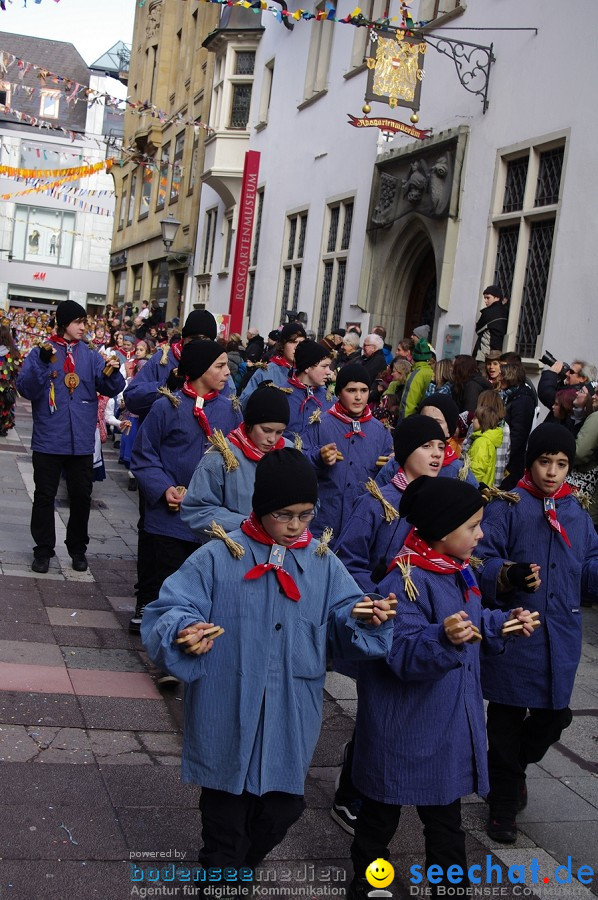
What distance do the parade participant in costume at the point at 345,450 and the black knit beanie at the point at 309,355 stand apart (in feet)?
3.34

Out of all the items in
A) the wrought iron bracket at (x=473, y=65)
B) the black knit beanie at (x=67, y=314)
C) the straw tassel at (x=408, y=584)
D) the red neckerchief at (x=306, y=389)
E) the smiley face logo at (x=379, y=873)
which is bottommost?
the smiley face logo at (x=379, y=873)

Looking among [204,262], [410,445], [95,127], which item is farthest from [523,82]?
[95,127]

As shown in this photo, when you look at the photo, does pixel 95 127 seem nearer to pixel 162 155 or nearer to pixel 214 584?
pixel 162 155

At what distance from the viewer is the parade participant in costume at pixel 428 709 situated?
3.69 meters

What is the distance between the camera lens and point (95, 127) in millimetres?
56812

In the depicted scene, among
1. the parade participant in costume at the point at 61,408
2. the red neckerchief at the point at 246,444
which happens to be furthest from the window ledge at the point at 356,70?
the red neckerchief at the point at 246,444

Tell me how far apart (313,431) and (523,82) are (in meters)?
7.26

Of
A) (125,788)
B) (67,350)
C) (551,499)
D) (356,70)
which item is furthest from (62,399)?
(356,70)

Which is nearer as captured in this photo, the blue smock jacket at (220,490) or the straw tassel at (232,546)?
the straw tassel at (232,546)

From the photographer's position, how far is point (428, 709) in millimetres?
3758

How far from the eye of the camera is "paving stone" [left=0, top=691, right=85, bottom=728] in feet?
17.2

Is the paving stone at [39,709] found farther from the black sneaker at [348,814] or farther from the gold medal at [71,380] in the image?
the gold medal at [71,380]

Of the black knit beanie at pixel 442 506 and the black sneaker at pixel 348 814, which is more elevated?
the black knit beanie at pixel 442 506

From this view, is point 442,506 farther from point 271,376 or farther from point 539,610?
point 271,376
